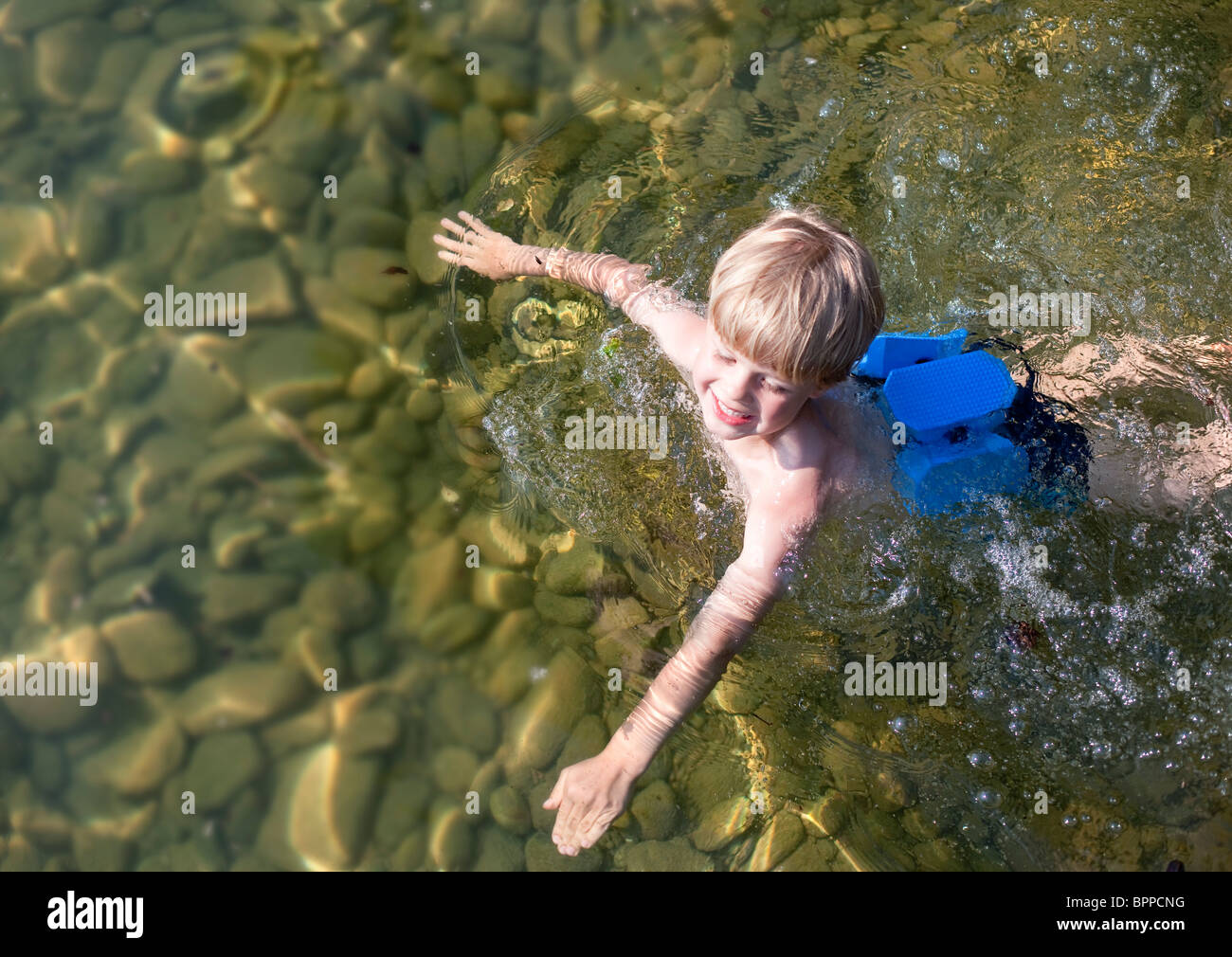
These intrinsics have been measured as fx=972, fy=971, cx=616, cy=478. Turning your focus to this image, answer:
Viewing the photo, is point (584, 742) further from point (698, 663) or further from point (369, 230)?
point (369, 230)

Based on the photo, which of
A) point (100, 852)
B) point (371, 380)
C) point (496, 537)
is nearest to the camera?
point (100, 852)

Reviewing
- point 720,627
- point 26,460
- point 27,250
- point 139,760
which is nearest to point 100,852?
point 139,760

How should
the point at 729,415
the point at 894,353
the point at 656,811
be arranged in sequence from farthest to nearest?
the point at 656,811 → the point at 894,353 → the point at 729,415

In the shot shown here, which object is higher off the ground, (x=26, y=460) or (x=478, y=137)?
(x=478, y=137)

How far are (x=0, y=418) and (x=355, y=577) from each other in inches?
56.4

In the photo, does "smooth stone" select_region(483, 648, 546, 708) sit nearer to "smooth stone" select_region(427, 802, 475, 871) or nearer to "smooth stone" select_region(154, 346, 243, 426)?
"smooth stone" select_region(427, 802, 475, 871)

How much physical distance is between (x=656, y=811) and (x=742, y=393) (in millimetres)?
1507

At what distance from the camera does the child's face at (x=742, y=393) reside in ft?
8.04

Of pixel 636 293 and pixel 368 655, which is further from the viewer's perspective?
pixel 636 293

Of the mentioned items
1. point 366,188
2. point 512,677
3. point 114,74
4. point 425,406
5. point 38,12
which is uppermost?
point 38,12

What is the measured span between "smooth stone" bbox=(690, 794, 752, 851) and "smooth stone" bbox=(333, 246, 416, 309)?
218 cm

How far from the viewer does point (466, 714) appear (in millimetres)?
3275

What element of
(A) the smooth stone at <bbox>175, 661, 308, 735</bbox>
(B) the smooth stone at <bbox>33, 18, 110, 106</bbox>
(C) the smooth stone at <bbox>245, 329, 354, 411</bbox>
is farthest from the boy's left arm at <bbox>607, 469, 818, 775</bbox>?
(B) the smooth stone at <bbox>33, 18, 110, 106</bbox>

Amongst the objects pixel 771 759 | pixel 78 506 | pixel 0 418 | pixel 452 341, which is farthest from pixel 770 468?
pixel 0 418
